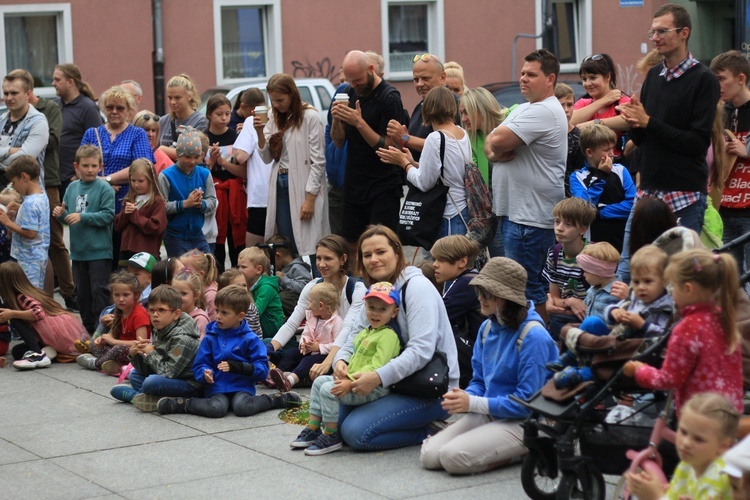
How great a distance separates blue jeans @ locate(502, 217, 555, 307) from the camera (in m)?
8.20

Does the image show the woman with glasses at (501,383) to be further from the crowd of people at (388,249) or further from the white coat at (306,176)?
the white coat at (306,176)

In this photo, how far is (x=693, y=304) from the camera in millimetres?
5047

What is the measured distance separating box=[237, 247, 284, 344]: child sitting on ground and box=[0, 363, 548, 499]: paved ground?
4.78ft

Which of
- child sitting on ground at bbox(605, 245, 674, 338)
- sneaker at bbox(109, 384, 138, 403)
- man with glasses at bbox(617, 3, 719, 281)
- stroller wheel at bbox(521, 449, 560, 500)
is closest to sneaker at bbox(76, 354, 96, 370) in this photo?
sneaker at bbox(109, 384, 138, 403)

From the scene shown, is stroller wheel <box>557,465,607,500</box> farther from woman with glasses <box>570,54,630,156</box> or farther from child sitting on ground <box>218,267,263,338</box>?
woman with glasses <box>570,54,630,156</box>

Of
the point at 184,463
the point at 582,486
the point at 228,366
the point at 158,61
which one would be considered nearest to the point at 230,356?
the point at 228,366

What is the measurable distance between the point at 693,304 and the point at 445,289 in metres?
2.81

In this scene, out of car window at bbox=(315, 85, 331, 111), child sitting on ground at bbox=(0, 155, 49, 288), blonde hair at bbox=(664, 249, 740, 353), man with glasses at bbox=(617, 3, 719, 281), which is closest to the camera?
blonde hair at bbox=(664, 249, 740, 353)

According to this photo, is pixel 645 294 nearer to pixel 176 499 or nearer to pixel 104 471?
pixel 176 499

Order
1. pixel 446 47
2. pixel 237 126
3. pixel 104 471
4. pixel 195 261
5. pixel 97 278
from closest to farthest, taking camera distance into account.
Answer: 1. pixel 104 471
2. pixel 195 261
3. pixel 97 278
4. pixel 237 126
5. pixel 446 47

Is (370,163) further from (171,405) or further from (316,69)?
(316,69)

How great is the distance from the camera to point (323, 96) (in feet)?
69.9

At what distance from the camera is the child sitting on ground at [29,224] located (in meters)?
10.1

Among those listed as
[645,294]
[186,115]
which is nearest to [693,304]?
[645,294]
